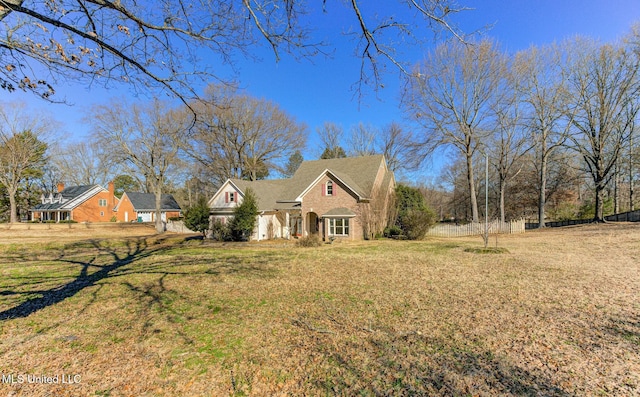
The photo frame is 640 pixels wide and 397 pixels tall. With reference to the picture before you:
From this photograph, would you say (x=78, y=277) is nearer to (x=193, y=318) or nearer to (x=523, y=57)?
(x=193, y=318)

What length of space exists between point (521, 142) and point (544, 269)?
22.8m

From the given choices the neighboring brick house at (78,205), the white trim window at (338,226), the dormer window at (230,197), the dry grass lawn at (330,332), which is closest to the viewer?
the dry grass lawn at (330,332)

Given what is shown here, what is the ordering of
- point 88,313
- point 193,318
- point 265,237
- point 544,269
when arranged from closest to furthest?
1. point 193,318
2. point 88,313
3. point 544,269
4. point 265,237

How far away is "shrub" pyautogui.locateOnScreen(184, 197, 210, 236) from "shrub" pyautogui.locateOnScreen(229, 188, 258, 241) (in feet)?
9.02

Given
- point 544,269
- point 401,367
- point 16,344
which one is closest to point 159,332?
point 16,344

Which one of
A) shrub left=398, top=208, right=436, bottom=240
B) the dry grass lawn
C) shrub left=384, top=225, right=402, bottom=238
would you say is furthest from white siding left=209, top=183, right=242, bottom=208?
the dry grass lawn

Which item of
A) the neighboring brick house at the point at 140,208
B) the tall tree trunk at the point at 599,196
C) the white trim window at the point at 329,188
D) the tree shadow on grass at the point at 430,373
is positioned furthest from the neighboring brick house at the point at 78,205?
the tall tree trunk at the point at 599,196

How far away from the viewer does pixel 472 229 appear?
2381 centimetres

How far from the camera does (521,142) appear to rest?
27.3 metres

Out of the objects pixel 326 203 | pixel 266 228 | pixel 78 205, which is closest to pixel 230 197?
pixel 266 228

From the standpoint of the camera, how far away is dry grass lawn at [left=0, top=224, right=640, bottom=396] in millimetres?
3584

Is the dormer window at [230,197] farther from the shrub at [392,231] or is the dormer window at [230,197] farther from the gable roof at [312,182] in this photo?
the shrub at [392,231]

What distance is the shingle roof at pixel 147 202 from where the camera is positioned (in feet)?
163

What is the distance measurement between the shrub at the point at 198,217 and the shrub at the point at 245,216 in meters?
2.75
